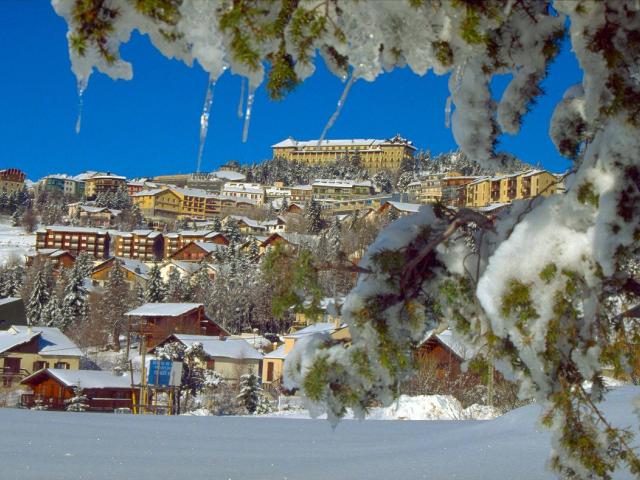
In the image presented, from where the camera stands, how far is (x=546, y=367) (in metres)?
2.39

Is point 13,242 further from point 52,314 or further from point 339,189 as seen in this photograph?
point 339,189

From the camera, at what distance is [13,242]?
3206 inches

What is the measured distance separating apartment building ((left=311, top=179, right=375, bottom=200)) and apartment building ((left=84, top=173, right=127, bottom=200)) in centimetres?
3383

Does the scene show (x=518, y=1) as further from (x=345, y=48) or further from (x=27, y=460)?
(x=27, y=460)

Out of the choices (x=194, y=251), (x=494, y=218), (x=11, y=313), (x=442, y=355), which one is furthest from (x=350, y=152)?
(x=494, y=218)

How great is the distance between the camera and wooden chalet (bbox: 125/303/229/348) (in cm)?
3850

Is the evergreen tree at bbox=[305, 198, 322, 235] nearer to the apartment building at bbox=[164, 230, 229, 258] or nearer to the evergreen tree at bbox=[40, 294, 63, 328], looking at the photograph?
the apartment building at bbox=[164, 230, 229, 258]

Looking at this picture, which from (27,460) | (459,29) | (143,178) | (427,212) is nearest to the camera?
(459,29)

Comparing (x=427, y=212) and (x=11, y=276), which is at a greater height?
(x=11, y=276)

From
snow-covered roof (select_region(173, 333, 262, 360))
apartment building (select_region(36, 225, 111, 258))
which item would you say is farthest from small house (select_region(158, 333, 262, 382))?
apartment building (select_region(36, 225, 111, 258))

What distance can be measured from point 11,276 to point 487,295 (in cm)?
6054

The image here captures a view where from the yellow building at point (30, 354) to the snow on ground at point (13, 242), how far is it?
35335 mm

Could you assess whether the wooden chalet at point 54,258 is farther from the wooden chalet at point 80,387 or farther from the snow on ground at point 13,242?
the wooden chalet at point 80,387

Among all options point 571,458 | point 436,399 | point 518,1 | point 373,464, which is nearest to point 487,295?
point 571,458
